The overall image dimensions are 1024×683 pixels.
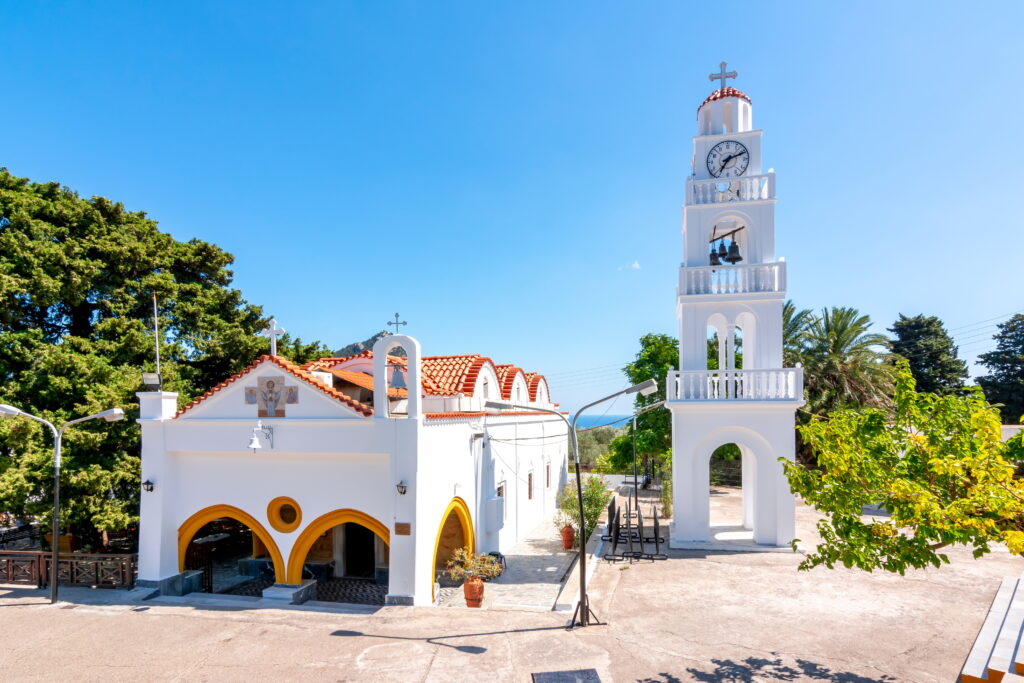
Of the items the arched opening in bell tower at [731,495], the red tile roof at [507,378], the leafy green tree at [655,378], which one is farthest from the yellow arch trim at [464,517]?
the leafy green tree at [655,378]

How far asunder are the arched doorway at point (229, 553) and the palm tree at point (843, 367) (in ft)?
71.5

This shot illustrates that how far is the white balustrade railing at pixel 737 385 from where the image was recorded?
14039 mm

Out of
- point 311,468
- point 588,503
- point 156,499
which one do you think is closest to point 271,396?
point 311,468

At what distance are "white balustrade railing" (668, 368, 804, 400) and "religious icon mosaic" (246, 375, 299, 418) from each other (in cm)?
966

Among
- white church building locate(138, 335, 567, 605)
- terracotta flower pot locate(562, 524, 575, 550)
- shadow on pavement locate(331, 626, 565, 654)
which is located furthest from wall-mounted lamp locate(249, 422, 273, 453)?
terracotta flower pot locate(562, 524, 575, 550)

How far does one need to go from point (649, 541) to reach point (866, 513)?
855 cm

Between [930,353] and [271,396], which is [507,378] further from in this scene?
[930,353]

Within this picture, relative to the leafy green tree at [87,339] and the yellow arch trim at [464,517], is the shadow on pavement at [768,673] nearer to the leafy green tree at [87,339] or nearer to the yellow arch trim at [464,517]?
the yellow arch trim at [464,517]

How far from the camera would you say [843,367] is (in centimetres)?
2467

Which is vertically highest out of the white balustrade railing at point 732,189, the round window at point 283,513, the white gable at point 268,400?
the white balustrade railing at point 732,189

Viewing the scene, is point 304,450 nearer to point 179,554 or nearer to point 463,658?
point 179,554

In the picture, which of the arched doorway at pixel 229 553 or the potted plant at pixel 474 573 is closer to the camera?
the potted plant at pixel 474 573

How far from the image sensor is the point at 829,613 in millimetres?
10125

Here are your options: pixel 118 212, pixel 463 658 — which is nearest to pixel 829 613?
pixel 463 658
